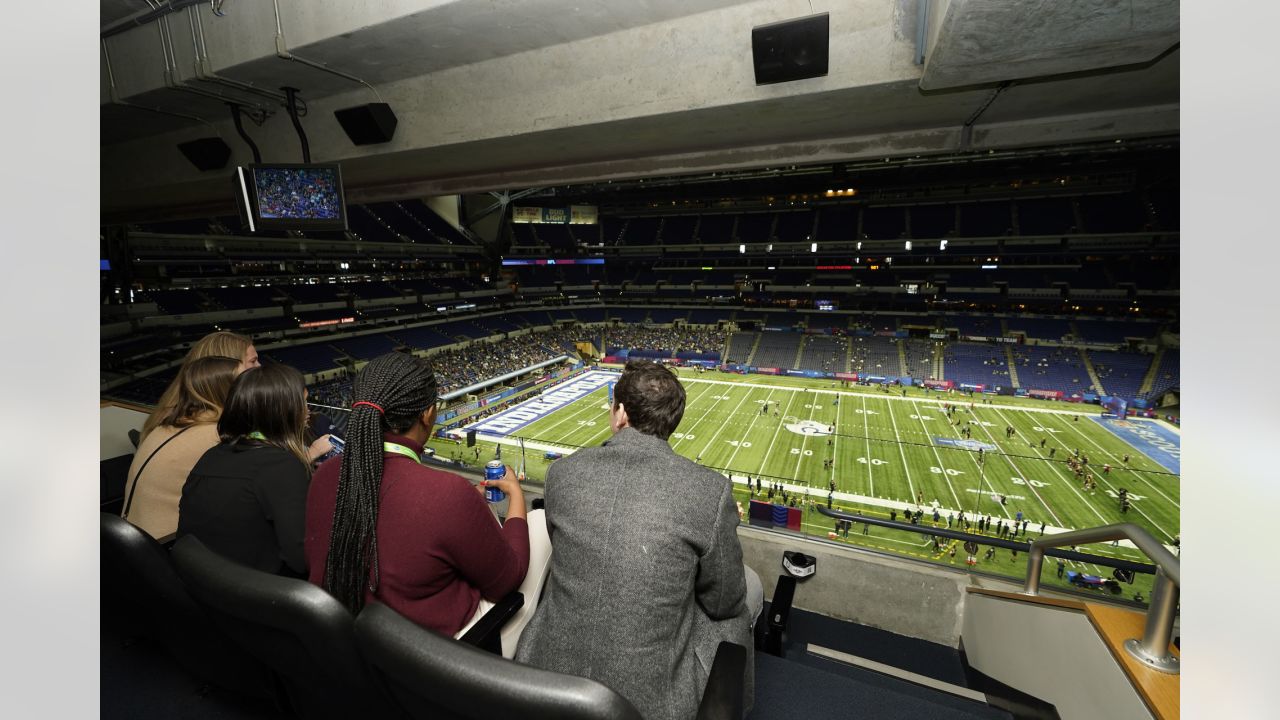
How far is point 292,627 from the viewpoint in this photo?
1311 mm

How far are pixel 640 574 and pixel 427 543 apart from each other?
59 cm

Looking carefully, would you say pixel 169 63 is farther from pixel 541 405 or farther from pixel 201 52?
pixel 541 405

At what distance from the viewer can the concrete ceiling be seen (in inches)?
96.5

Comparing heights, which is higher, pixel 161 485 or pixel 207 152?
pixel 207 152

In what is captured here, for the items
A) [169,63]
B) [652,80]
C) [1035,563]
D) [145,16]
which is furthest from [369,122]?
[1035,563]

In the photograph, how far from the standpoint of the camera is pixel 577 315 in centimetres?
4047

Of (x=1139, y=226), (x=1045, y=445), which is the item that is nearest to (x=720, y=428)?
(x=1045, y=445)

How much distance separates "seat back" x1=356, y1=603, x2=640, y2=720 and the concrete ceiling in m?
2.56

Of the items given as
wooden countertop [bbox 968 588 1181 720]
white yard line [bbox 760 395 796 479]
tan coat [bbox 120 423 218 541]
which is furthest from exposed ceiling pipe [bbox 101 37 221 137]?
white yard line [bbox 760 395 796 479]

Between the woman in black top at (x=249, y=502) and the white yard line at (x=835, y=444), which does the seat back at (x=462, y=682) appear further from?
the white yard line at (x=835, y=444)

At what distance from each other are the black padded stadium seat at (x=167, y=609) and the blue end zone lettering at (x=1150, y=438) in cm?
2154
